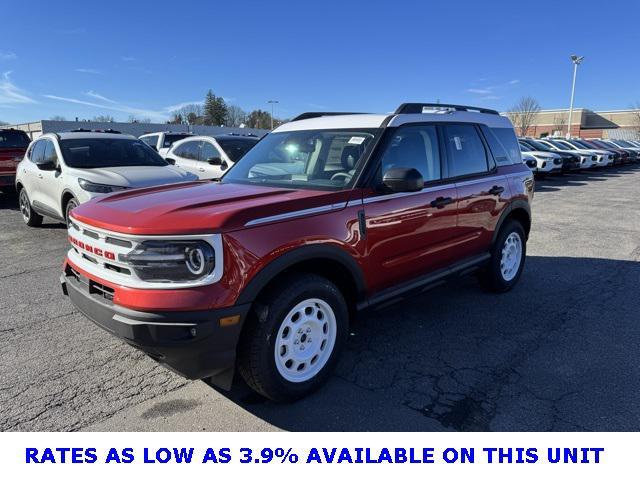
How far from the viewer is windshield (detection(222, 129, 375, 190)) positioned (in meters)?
3.54

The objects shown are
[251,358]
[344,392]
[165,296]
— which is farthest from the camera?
[344,392]

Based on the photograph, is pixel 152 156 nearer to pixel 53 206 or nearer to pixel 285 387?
pixel 53 206

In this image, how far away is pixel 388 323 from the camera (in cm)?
438

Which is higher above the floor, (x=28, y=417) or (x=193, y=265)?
(x=193, y=265)

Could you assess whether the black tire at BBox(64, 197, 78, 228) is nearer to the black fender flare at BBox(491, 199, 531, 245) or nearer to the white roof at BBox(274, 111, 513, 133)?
the white roof at BBox(274, 111, 513, 133)

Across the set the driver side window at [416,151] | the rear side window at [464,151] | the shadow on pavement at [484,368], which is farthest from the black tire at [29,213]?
the rear side window at [464,151]

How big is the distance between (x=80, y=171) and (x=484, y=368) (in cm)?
639

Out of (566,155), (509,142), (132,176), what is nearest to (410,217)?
(509,142)

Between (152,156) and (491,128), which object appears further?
(152,156)

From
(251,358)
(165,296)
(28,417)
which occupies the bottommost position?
(28,417)

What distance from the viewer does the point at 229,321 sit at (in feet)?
8.45

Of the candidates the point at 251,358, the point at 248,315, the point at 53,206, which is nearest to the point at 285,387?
the point at 251,358

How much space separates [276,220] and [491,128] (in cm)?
330

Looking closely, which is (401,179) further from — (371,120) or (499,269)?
(499,269)
